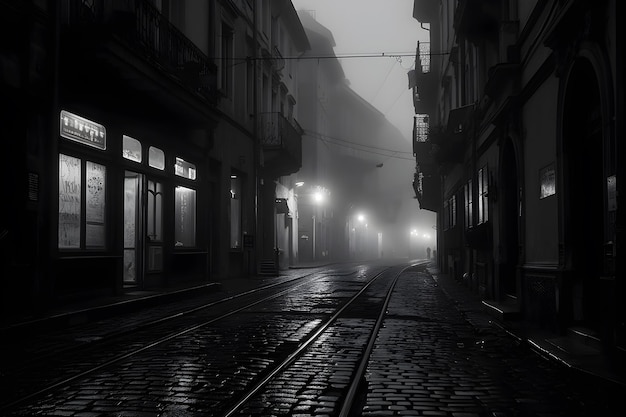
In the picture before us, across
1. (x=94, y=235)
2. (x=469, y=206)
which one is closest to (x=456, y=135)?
(x=469, y=206)

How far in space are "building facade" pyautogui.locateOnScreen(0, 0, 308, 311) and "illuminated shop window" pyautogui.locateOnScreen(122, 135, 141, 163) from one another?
0.16 feet

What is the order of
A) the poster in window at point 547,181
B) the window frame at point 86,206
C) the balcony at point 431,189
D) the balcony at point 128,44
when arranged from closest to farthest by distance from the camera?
1. the poster in window at point 547,181
2. the balcony at point 128,44
3. the window frame at point 86,206
4. the balcony at point 431,189

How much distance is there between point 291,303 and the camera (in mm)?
14398

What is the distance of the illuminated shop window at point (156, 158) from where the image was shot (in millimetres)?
16547

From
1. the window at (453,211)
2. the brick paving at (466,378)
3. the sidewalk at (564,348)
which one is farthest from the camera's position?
the window at (453,211)

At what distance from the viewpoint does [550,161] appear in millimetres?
9820

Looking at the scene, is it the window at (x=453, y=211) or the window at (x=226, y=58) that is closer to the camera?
the window at (x=226, y=58)

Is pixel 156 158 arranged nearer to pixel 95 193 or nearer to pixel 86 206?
pixel 95 193

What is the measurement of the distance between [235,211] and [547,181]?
52.6 ft

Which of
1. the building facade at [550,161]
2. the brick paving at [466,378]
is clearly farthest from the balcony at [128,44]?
the brick paving at [466,378]

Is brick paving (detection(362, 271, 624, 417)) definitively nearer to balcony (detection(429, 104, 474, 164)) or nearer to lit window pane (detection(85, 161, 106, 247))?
lit window pane (detection(85, 161, 106, 247))

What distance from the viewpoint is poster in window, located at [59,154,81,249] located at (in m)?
12.5

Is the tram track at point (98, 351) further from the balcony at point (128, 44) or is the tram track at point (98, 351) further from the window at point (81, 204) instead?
the balcony at point (128, 44)

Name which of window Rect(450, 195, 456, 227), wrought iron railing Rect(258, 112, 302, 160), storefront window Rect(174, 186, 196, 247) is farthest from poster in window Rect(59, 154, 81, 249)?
window Rect(450, 195, 456, 227)
